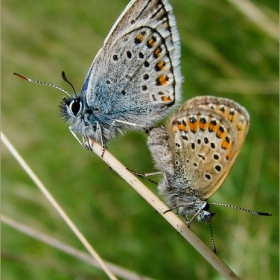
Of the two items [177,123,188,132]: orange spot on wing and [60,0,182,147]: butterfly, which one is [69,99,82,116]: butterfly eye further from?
[177,123,188,132]: orange spot on wing

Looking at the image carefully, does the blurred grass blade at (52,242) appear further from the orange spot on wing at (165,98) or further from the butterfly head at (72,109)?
the orange spot on wing at (165,98)

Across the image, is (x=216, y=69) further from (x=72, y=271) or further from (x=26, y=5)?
(x=26, y=5)

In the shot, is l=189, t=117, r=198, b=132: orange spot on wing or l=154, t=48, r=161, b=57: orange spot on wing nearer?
l=189, t=117, r=198, b=132: orange spot on wing

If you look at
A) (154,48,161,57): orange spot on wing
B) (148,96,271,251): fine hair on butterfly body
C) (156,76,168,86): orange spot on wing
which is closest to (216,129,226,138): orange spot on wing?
(148,96,271,251): fine hair on butterfly body

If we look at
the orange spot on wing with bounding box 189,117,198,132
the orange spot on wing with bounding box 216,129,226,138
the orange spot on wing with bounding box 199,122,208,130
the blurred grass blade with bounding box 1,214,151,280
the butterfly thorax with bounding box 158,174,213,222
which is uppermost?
the orange spot on wing with bounding box 216,129,226,138

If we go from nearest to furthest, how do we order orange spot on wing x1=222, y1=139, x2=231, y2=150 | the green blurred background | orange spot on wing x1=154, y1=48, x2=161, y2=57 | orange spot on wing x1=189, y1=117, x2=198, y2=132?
1. orange spot on wing x1=222, y1=139, x2=231, y2=150
2. orange spot on wing x1=189, y1=117, x2=198, y2=132
3. orange spot on wing x1=154, y1=48, x2=161, y2=57
4. the green blurred background

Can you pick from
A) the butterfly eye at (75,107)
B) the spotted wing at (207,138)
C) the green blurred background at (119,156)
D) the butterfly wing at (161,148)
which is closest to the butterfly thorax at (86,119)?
the butterfly eye at (75,107)

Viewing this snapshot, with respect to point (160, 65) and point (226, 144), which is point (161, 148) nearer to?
point (226, 144)
